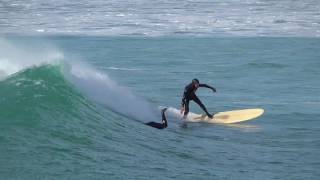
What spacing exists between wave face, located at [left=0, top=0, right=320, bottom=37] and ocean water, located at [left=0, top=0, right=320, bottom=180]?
8.81 ft

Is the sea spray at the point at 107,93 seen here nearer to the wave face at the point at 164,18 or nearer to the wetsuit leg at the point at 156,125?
the wetsuit leg at the point at 156,125

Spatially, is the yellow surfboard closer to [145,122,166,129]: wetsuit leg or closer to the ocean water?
the ocean water

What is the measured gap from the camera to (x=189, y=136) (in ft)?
63.4

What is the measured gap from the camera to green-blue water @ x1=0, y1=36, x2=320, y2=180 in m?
13.4

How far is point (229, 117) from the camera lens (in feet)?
72.0

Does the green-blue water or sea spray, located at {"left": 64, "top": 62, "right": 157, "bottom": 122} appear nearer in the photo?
the green-blue water

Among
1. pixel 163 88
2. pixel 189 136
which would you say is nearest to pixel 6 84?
pixel 189 136

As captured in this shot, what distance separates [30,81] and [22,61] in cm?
333

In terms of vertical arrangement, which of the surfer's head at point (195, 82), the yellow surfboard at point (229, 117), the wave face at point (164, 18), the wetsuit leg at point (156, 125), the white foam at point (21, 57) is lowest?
the wetsuit leg at point (156, 125)

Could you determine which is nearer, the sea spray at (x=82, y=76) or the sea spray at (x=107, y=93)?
the sea spray at (x=82, y=76)

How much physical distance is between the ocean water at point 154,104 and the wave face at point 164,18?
2.69 m

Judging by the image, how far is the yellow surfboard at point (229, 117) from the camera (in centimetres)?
2180

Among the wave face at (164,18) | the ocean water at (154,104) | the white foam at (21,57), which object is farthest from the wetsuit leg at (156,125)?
the wave face at (164,18)

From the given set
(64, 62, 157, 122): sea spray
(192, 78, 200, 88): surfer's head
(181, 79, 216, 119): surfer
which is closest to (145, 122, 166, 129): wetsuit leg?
(64, 62, 157, 122): sea spray
